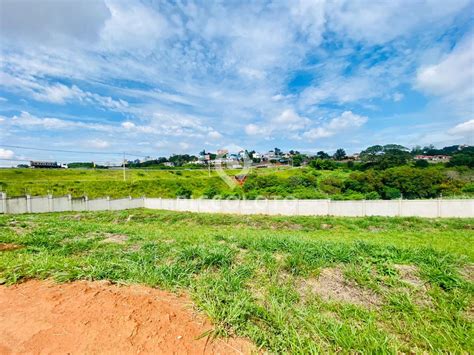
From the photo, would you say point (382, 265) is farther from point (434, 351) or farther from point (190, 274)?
point (190, 274)

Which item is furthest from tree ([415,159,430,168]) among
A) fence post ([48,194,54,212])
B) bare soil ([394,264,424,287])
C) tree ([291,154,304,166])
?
fence post ([48,194,54,212])

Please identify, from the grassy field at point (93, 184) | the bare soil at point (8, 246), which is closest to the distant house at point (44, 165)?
the grassy field at point (93, 184)

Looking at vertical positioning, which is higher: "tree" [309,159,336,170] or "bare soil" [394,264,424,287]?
"tree" [309,159,336,170]

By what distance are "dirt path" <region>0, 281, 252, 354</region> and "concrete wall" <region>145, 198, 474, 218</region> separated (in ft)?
59.8

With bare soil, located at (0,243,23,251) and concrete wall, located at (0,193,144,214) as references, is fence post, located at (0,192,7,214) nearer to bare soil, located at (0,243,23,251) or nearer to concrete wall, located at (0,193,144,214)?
concrete wall, located at (0,193,144,214)

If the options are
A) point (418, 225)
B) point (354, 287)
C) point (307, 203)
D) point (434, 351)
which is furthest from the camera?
point (307, 203)

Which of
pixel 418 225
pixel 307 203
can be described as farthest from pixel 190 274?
pixel 307 203

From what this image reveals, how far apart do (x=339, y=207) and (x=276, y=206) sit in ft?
16.1

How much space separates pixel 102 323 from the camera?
206cm

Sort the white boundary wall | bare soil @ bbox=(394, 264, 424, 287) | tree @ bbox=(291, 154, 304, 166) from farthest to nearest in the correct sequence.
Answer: tree @ bbox=(291, 154, 304, 166) < the white boundary wall < bare soil @ bbox=(394, 264, 424, 287)

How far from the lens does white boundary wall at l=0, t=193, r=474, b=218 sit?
17000mm

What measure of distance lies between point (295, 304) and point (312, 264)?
0.96 m

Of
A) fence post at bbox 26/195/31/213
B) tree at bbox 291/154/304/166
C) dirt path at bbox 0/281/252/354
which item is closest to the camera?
dirt path at bbox 0/281/252/354

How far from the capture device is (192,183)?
34.6 m
